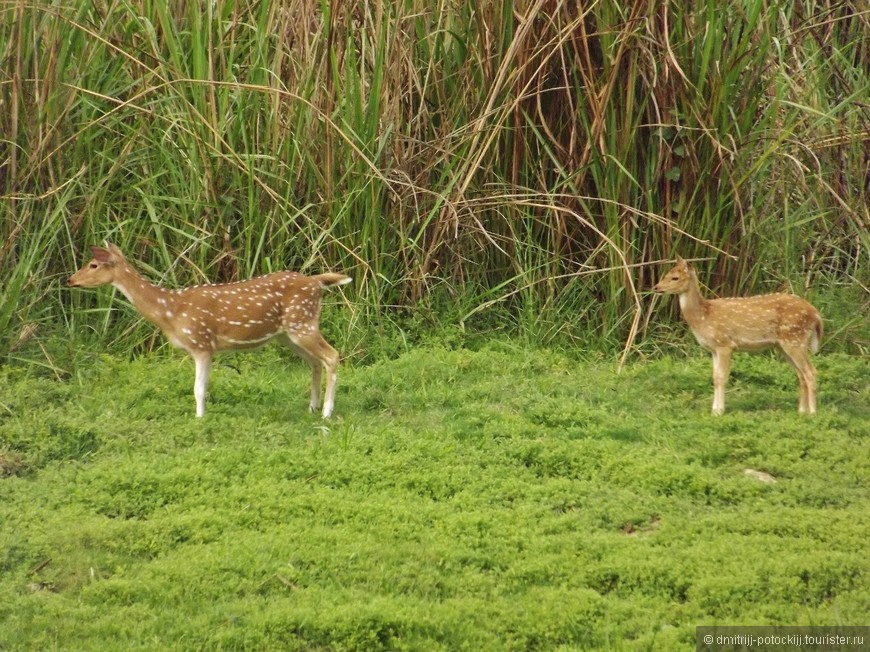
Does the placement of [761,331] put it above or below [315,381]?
above

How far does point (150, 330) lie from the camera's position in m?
10.2

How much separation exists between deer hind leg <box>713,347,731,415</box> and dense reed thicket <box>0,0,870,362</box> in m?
1.20

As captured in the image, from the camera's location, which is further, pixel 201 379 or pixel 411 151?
pixel 411 151

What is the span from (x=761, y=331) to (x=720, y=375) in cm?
38

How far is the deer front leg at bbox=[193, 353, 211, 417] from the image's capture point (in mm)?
8812

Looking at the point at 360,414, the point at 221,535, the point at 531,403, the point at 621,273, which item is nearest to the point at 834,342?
the point at 621,273

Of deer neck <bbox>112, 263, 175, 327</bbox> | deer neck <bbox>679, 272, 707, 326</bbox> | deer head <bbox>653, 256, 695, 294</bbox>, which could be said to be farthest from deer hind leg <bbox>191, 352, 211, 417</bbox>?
deer neck <bbox>679, 272, 707, 326</bbox>

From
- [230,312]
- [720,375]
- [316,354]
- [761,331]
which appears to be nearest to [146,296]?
[230,312]

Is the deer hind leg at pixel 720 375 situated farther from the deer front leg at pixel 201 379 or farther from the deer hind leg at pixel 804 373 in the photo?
the deer front leg at pixel 201 379

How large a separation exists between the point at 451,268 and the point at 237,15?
2.43m

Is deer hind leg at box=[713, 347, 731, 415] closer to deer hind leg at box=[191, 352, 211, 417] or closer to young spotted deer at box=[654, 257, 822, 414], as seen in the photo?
young spotted deer at box=[654, 257, 822, 414]

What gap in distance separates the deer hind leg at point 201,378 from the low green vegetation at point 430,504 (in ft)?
0.33

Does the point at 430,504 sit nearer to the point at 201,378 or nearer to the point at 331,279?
the point at 201,378

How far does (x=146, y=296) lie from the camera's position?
9102mm
